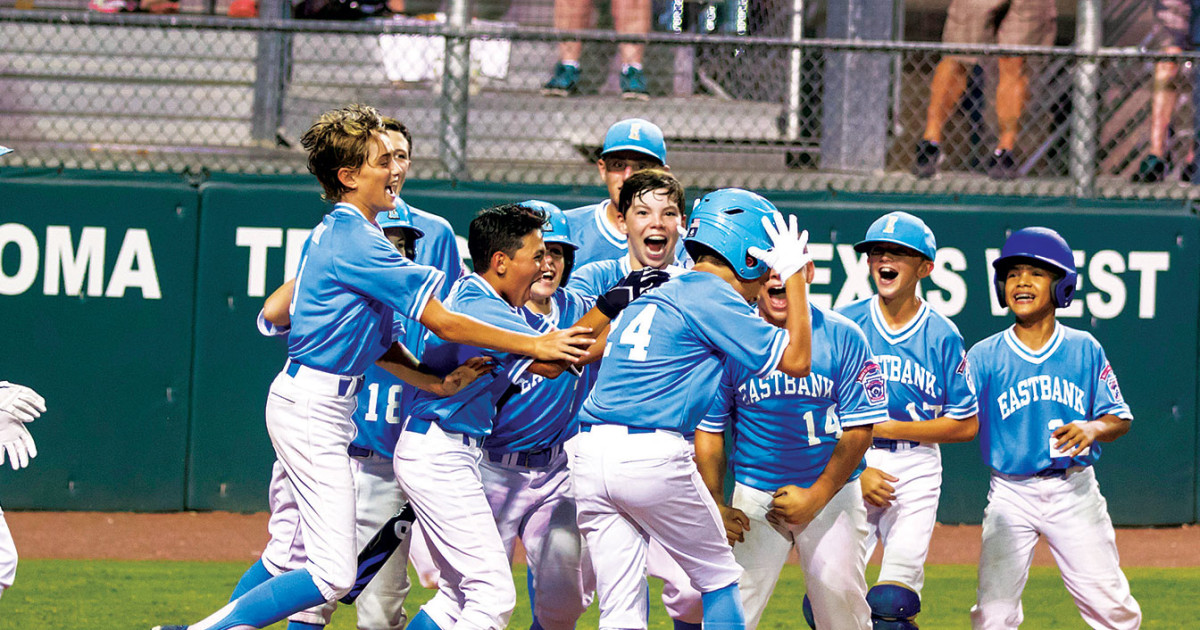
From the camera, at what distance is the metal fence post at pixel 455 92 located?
7.57 metres

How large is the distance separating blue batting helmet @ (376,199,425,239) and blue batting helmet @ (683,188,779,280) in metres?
1.30

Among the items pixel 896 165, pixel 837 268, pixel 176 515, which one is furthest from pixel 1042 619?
pixel 176 515

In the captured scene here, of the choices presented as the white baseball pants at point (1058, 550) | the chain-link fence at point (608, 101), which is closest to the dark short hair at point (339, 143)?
the white baseball pants at point (1058, 550)

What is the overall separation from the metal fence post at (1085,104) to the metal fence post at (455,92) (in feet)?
11.9

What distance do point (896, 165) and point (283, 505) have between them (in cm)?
564

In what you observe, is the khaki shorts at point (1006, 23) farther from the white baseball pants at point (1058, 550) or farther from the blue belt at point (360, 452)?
the blue belt at point (360, 452)

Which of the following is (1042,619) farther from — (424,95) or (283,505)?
(424,95)

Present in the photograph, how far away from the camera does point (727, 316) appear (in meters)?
3.81

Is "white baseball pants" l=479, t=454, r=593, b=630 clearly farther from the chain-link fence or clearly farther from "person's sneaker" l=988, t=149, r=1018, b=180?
A: "person's sneaker" l=988, t=149, r=1018, b=180

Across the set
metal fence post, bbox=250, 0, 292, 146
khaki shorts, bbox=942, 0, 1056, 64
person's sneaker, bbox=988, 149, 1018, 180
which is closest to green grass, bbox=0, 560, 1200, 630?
person's sneaker, bbox=988, 149, 1018, 180

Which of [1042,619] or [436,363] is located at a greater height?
[436,363]

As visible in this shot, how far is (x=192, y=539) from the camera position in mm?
6941

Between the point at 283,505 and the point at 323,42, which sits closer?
the point at 283,505

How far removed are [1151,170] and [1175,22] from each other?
4.14 feet
